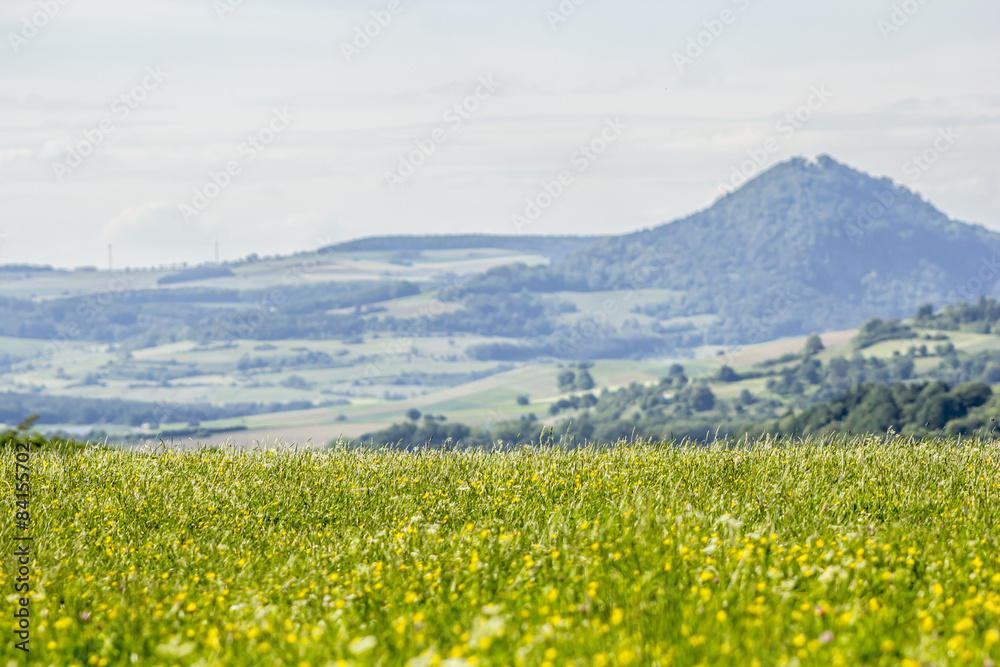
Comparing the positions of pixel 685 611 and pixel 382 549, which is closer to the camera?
pixel 685 611

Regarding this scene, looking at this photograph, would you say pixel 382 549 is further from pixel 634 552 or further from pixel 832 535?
pixel 832 535

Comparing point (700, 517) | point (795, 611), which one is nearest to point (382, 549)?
point (700, 517)

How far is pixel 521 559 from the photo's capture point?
7.46 metres

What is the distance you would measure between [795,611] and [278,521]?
223 inches

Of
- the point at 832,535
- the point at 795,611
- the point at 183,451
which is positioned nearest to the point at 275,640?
the point at 795,611

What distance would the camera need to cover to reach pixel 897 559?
7105 mm

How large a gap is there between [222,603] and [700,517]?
4033 millimetres

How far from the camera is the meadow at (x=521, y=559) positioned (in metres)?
5.66

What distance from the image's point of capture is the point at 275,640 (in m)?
6.00

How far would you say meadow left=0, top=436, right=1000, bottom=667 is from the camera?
566cm

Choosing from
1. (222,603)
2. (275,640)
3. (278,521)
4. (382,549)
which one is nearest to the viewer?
(275,640)

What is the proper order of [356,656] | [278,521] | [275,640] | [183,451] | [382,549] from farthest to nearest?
1. [183,451]
2. [278,521]
3. [382,549]
4. [275,640]
5. [356,656]

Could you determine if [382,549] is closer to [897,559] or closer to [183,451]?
[897,559]

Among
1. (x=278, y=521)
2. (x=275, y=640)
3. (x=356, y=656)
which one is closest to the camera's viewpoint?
(x=356, y=656)
